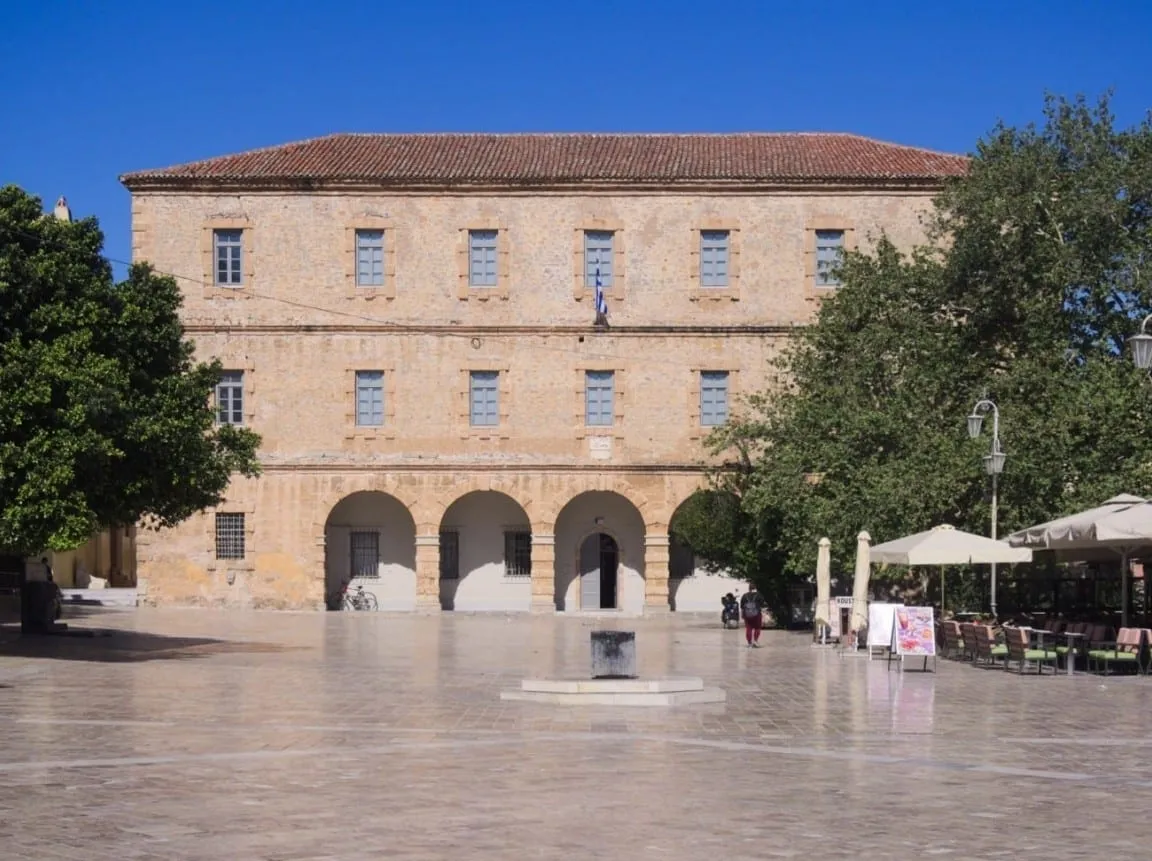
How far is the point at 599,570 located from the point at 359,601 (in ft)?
20.8

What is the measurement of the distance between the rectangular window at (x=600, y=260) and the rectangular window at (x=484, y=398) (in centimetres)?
339

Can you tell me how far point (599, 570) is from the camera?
46406mm

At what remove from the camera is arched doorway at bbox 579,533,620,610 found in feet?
152

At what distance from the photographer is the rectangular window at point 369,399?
4422 centimetres

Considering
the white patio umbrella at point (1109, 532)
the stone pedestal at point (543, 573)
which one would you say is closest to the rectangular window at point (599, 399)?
the stone pedestal at point (543, 573)

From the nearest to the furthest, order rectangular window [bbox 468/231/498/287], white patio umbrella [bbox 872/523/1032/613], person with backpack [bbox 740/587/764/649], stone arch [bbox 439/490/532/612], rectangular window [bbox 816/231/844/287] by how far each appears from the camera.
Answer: white patio umbrella [bbox 872/523/1032/613]
person with backpack [bbox 740/587/764/649]
rectangular window [bbox 816/231/844/287]
rectangular window [bbox 468/231/498/287]
stone arch [bbox 439/490/532/612]

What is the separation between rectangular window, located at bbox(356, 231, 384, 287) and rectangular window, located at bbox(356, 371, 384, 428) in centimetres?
239

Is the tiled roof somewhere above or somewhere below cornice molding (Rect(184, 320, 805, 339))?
above

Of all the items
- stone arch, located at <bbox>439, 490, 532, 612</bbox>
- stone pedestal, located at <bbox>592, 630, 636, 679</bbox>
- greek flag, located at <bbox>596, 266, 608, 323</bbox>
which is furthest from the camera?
stone arch, located at <bbox>439, 490, 532, 612</bbox>

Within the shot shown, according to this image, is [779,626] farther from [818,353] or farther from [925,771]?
[925,771]

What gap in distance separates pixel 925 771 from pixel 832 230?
32.6 meters

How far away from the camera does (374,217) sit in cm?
4434

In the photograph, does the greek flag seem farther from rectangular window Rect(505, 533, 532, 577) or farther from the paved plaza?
the paved plaza

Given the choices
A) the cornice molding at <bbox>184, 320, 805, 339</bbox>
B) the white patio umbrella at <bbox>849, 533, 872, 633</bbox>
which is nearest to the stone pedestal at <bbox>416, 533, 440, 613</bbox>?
the cornice molding at <bbox>184, 320, 805, 339</bbox>
